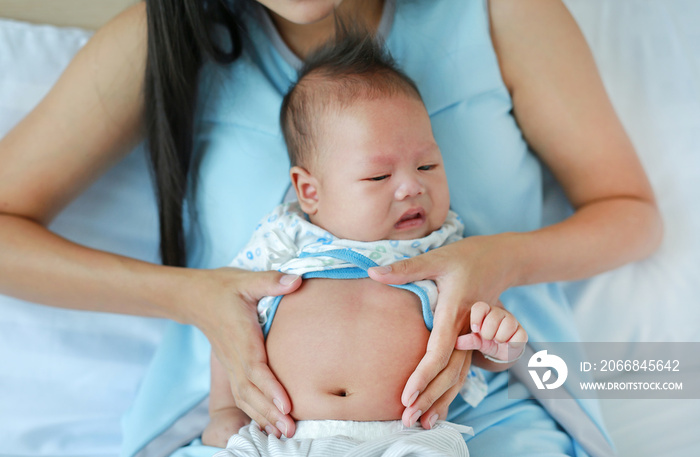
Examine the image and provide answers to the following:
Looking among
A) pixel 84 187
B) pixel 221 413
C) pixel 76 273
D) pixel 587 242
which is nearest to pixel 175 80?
pixel 84 187

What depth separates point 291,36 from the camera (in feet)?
4.47

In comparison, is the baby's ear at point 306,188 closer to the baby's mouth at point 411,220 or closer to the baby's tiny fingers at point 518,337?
the baby's mouth at point 411,220

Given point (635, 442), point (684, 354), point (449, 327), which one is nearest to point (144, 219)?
point (449, 327)

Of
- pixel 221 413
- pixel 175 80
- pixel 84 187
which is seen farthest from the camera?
pixel 84 187

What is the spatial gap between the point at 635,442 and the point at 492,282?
50 cm

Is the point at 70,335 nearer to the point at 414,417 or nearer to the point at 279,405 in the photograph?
the point at 279,405

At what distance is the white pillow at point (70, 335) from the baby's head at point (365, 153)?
1.77ft

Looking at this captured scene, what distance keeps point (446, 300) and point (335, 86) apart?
1.41 feet

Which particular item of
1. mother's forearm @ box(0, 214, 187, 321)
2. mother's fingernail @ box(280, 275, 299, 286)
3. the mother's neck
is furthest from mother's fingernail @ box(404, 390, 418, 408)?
the mother's neck

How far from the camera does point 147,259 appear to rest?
1.49 meters

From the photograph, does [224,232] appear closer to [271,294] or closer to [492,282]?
[271,294]

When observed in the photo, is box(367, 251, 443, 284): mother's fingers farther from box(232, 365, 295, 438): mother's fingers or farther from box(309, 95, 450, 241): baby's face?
box(232, 365, 295, 438): mother's fingers

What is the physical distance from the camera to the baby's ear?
1.13 m

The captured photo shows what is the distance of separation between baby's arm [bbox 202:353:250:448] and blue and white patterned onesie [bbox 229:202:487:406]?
0.61 ft
